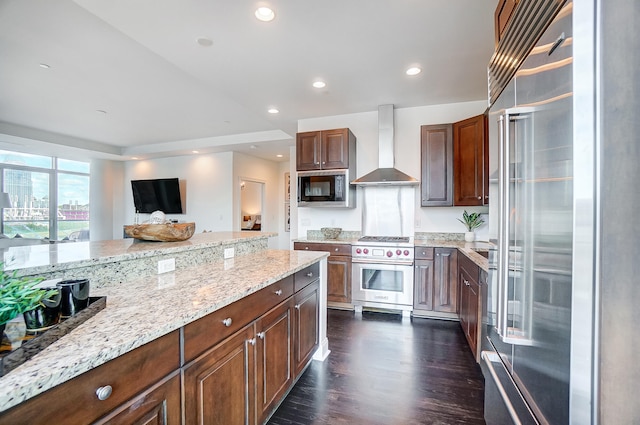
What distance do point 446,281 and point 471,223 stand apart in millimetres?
875

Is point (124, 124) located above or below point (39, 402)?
above

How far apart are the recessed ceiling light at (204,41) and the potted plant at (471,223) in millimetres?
3424

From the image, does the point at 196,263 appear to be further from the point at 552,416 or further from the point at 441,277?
the point at 441,277

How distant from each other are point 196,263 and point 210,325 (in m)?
0.85

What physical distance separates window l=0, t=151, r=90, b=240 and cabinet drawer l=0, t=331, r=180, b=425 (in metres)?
7.22

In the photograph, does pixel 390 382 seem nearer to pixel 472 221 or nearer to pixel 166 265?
pixel 166 265

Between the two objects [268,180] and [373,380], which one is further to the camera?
[268,180]

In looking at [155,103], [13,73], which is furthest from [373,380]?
[13,73]

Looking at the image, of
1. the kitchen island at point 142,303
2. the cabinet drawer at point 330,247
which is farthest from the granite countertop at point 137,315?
the cabinet drawer at point 330,247

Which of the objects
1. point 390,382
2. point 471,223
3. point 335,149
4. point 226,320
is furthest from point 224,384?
point 471,223

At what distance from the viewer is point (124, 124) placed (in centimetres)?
Result: 514

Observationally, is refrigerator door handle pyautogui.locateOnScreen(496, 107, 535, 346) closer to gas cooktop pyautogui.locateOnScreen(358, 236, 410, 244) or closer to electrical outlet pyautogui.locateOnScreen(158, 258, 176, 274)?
electrical outlet pyautogui.locateOnScreen(158, 258, 176, 274)

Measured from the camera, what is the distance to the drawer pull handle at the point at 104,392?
0.73 meters

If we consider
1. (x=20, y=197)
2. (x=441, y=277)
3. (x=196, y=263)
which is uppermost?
(x=20, y=197)
